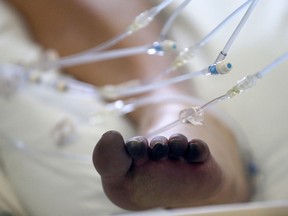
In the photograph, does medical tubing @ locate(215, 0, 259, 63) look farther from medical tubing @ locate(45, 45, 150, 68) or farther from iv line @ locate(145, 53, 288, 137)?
medical tubing @ locate(45, 45, 150, 68)

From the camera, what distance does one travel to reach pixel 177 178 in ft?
1.52

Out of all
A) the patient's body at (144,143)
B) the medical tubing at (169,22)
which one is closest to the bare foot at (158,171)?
the patient's body at (144,143)

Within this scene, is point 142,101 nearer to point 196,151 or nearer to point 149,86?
point 149,86

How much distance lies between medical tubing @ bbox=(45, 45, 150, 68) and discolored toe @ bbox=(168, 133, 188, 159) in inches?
10.5

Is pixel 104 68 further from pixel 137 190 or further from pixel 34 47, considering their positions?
pixel 137 190

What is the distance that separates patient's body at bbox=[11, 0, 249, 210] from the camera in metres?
0.43

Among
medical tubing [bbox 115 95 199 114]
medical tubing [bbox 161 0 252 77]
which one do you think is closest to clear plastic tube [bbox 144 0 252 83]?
medical tubing [bbox 161 0 252 77]

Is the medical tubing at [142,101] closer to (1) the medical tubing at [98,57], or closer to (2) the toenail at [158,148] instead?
(1) the medical tubing at [98,57]

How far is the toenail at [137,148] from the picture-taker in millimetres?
417

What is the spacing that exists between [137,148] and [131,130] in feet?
0.55

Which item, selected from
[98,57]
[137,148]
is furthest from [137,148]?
[98,57]

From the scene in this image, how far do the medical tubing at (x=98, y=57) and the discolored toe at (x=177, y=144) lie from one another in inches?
10.5

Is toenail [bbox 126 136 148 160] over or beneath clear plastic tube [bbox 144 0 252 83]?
beneath

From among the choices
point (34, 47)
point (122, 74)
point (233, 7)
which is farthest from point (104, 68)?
point (233, 7)
